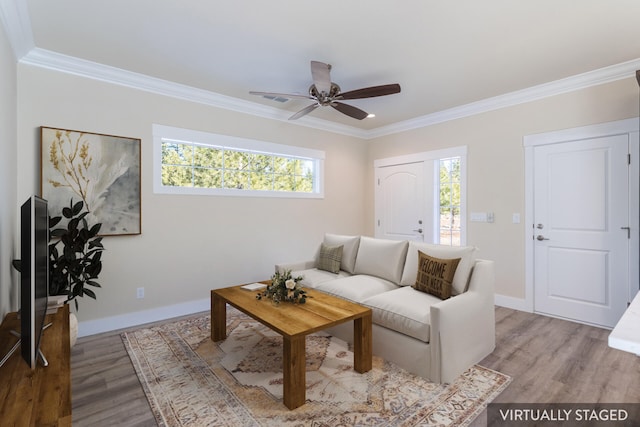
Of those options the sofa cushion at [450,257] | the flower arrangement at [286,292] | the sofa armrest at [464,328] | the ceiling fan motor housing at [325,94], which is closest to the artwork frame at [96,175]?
the flower arrangement at [286,292]

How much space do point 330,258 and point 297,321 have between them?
5.49ft

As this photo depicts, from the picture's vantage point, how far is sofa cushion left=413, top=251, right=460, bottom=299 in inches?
104

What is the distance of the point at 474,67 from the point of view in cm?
311

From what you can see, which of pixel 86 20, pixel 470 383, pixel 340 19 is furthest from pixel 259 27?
pixel 470 383

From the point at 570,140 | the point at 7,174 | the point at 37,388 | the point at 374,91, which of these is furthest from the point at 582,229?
the point at 7,174

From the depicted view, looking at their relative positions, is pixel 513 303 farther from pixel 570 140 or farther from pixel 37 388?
pixel 37 388

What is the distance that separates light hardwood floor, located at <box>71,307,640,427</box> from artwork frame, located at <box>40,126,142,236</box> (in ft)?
3.95

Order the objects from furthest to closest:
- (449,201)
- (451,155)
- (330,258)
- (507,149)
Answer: (449,201) < (451,155) < (507,149) < (330,258)

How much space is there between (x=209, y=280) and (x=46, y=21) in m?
2.82

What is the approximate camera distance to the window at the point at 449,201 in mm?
4434

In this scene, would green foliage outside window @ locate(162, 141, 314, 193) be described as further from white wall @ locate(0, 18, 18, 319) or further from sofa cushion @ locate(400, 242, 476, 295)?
sofa cushion @ locate(400, 242, 476, 295)

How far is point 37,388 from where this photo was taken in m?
1.23

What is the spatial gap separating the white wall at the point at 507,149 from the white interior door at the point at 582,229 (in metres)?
0.20

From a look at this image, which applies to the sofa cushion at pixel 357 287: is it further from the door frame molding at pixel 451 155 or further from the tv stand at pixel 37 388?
the tv stand at pixel 37 388
